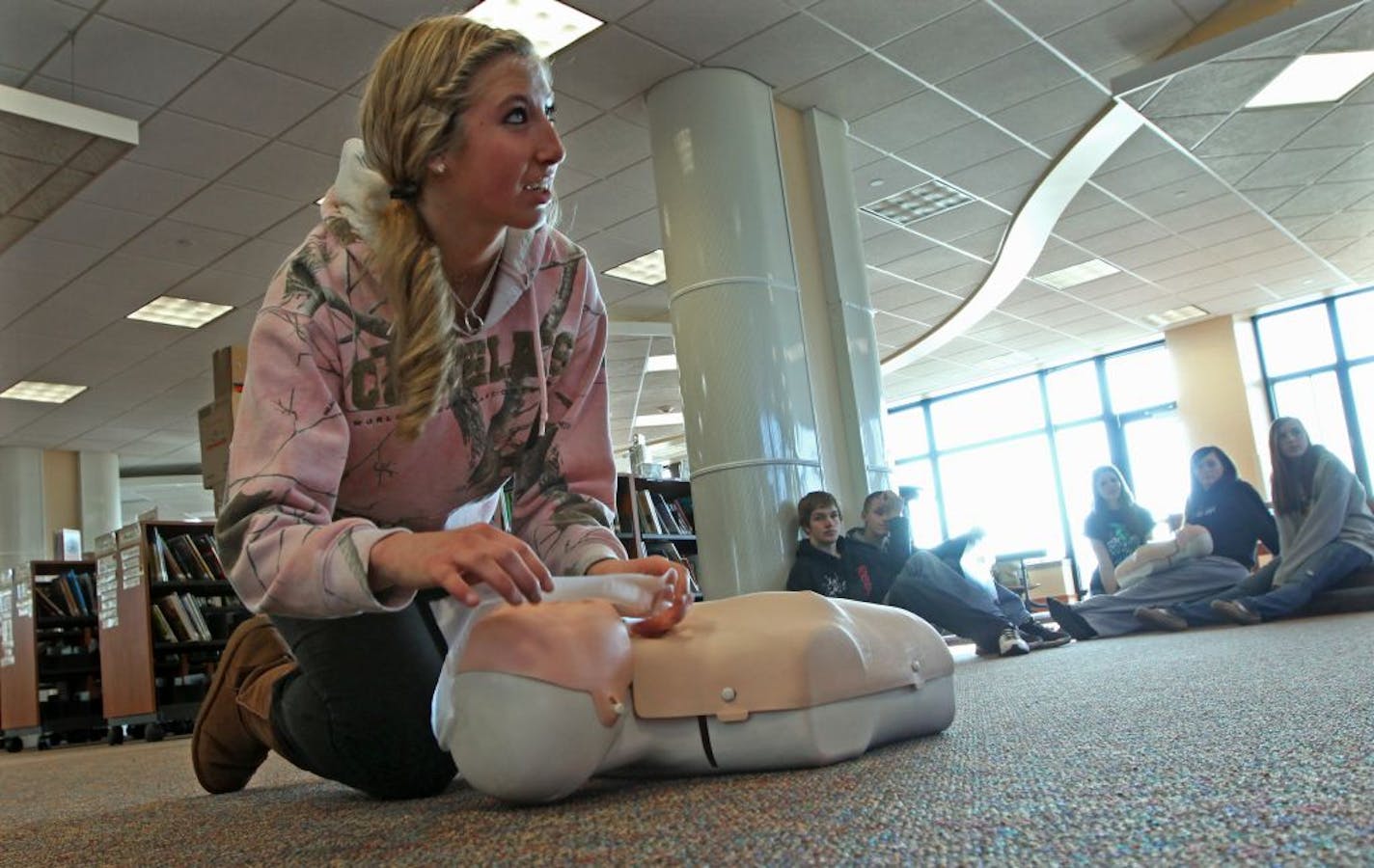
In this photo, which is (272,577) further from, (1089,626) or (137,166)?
(137,166)

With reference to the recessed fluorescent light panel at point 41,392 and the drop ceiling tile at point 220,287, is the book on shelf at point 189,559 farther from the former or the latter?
the recessed fluorescent light panel at point 41,392

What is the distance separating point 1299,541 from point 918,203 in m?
3.50

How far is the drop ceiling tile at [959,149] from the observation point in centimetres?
632

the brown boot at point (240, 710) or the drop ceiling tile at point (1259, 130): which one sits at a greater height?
the drop ceiling tile at point (1259, 130)

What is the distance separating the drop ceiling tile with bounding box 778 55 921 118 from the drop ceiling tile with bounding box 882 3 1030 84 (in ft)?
0.30

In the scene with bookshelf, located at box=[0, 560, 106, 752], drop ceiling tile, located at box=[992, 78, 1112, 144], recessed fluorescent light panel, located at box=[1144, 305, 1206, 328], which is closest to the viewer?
drop ceiling tile, located at box=[992, 78, 1112, 144]

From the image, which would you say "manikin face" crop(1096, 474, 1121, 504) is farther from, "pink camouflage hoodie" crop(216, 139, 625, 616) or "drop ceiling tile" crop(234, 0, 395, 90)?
"pink camouflage hoodie" crop(216, 139, 625, 616)

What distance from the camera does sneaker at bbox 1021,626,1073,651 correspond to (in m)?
4.43

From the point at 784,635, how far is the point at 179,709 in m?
6.05

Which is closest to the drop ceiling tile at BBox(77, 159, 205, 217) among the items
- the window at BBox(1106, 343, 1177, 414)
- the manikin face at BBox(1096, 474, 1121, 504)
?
the manikin face at BBox(1096, 474, 1121, 504)

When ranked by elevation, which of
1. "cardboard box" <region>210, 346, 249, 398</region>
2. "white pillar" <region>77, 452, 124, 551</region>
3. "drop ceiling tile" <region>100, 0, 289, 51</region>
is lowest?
"cardboard box" <region>210, 346, 249, 398</region>

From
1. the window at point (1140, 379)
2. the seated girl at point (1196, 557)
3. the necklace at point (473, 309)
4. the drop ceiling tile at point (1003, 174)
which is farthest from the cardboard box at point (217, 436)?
the window at point (1140, 379)

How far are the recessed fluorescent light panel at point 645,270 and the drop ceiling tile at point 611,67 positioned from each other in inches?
91.5

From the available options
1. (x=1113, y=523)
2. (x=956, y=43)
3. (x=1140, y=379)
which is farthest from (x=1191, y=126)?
(x=1140, y=379)
